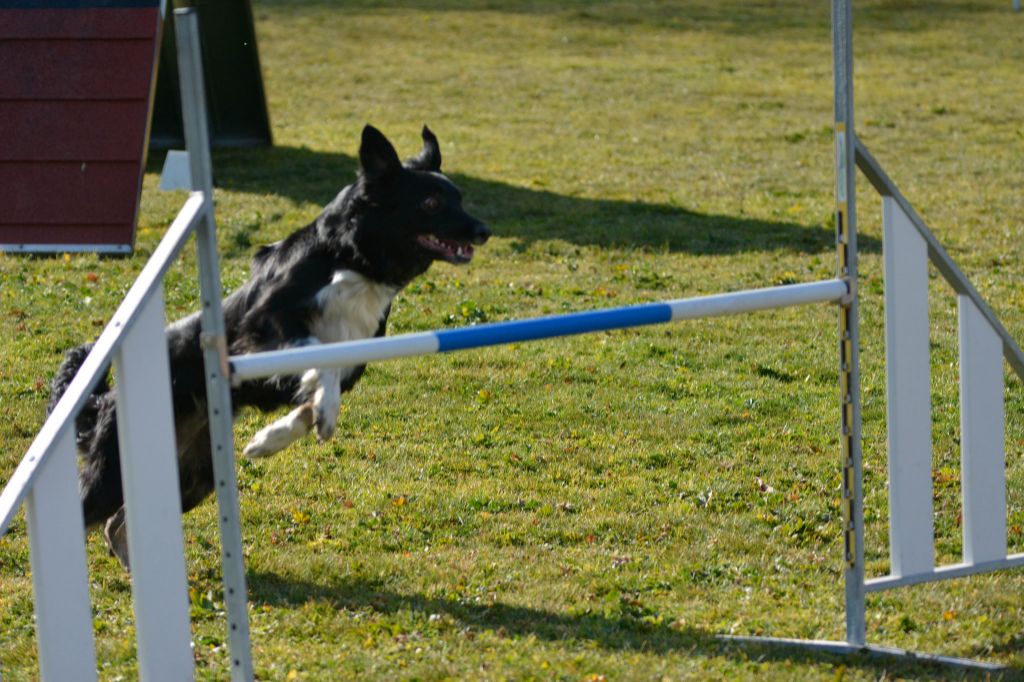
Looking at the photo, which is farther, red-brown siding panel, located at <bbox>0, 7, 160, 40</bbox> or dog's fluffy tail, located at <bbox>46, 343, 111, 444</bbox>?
red-brown siding panel, located at <bbox>0, 7, 160, 40</bbox>

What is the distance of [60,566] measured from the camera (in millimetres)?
3350

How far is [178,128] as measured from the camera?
13.9 m

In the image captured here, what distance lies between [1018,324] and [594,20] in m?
17.6

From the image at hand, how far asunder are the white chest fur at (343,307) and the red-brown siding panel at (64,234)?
550 cm

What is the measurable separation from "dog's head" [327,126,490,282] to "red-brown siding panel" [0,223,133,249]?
5.43 m

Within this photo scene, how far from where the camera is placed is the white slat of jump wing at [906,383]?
4.17 meters

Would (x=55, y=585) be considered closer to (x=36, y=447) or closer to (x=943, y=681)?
(x=36, y=447)

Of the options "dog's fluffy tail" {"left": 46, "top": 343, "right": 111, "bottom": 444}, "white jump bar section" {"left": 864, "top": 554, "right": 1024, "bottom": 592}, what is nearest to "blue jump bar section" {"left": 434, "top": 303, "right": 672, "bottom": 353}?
"white jump bar section" {"left": 864, "top": 554, "right": 1024, "bottom": 592}

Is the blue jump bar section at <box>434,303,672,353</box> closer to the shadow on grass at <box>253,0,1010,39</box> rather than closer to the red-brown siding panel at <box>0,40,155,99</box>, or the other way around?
the red-brown siding panel at <box>0,40,155,99</box>

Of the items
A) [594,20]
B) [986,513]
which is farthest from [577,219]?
[594,20]

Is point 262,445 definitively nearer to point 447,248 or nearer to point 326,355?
point 326,355

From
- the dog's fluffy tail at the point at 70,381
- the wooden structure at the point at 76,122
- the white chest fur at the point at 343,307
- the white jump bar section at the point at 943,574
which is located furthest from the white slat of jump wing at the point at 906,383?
the wooden structure at the point at 76,122

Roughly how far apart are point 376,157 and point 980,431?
93.1 inches

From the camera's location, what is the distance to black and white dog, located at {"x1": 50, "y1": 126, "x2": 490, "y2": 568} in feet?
16.2
